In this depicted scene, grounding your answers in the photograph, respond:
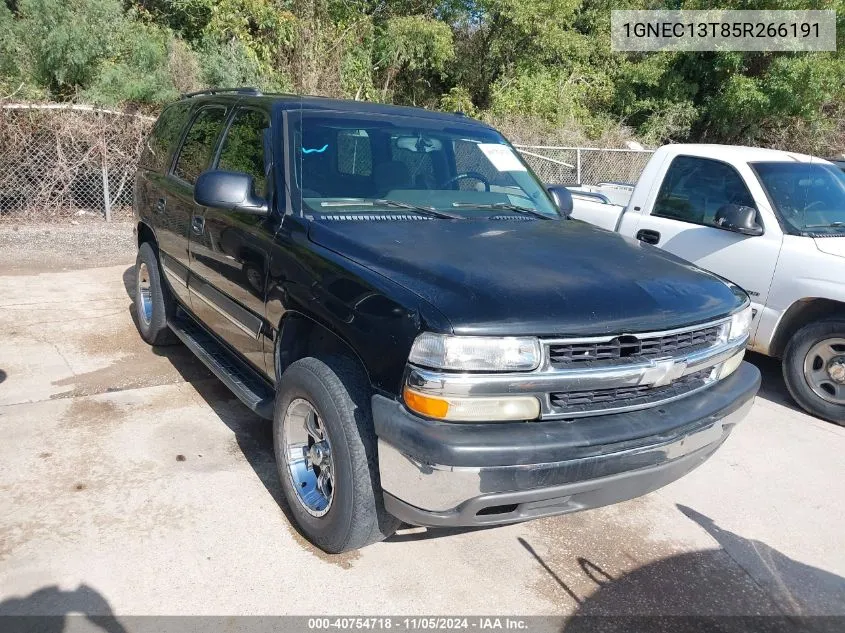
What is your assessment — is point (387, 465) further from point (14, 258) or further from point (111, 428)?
point (14, 258)

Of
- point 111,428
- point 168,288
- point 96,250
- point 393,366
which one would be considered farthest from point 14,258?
point 393,366

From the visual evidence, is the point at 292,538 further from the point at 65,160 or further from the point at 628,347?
the point at 65,160

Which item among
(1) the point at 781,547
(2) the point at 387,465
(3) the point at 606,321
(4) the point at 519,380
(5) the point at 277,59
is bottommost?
(1) the point at 781,547

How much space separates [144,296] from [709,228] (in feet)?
14.8

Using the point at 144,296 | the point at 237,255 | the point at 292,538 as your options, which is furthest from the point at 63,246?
the point at 292,538

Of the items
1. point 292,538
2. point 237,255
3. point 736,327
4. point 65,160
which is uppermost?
point 65,160

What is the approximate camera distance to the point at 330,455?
2.84 m

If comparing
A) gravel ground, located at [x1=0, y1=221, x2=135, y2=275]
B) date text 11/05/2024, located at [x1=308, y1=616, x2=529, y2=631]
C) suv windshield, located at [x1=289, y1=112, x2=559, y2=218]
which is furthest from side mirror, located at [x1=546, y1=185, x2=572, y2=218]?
gravel ground, located at [x1=0, y1=221, x2=135, y2=275]

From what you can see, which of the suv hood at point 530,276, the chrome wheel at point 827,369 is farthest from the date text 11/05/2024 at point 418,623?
the chrome wheel at point 827,369

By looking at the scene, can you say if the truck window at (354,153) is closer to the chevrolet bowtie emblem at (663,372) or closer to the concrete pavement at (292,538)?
the concrete pavement at (292,538)

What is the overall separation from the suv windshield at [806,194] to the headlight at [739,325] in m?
2.27

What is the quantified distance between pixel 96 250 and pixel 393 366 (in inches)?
303

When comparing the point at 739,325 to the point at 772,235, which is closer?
the point at 739,325

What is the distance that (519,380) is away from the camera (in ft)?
7.93
